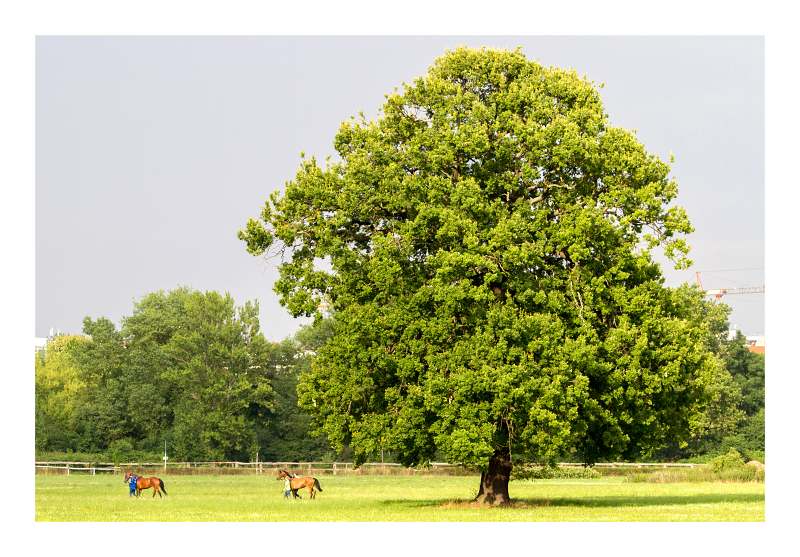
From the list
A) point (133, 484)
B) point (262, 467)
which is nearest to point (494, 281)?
point (133, 484)

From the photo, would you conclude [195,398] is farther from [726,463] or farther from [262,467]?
Result: [726,463]

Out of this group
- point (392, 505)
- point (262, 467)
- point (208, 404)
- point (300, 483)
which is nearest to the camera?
point (392, 505)

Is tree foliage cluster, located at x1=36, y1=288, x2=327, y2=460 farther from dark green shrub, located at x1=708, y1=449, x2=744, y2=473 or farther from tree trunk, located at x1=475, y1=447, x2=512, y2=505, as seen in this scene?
tree trunk, located at x1=475, y1=447, x2=512, y2=505

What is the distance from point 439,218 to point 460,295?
2771 millimetres

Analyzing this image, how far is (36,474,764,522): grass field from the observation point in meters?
38.9

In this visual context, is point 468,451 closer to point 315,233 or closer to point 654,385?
point 654,385

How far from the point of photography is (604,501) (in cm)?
4972

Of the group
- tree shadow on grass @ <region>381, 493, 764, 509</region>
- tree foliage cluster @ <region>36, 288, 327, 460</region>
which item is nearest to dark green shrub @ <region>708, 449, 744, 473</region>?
tree shadow on grass @ <region>381, 493, 764, 509</region>

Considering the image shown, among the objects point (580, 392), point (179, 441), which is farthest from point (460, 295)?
point (179, 441)

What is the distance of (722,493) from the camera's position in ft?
188

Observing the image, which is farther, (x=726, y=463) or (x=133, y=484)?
(x=726, y=463)

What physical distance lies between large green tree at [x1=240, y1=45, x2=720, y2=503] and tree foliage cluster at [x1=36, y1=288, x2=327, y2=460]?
56.5 m

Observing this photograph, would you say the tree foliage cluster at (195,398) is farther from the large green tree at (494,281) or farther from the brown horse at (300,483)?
the large green tree at (494,281)

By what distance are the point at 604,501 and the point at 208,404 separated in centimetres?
5573
